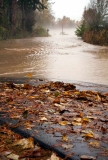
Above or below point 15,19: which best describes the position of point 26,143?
below

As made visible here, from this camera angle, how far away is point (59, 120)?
9.46 ft

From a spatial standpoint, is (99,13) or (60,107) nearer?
(60,107)

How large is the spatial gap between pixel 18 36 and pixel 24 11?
5.15 metres

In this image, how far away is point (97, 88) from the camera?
5047mm

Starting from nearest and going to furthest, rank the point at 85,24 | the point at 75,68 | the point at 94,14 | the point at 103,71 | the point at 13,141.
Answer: the point at 13,141 < the point at 103,71 < the point at 75,68 < the point at 94,14 < the point at 85,24

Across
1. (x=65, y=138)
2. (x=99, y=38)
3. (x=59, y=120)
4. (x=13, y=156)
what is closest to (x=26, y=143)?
(x=13, y=156)

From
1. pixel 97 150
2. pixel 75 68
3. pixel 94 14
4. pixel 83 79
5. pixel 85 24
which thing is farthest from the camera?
pixel 85 24

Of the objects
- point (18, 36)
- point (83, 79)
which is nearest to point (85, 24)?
point (18, 36)

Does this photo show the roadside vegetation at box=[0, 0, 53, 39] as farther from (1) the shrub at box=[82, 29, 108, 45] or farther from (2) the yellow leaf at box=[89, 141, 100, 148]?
(2) the yellow leaf at box=[89, 141, 100, 148]

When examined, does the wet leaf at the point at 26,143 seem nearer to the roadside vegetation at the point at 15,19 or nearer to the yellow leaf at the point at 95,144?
the yellow leaf at the point at 95,144

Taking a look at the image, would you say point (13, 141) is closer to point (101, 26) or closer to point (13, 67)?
point (13, 67)

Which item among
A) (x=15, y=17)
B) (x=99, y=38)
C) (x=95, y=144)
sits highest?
(x=15, y=17)

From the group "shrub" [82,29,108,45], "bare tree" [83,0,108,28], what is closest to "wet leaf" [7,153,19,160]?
"shrub" [82,29,108,45]

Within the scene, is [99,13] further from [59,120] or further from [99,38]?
[59,120]
